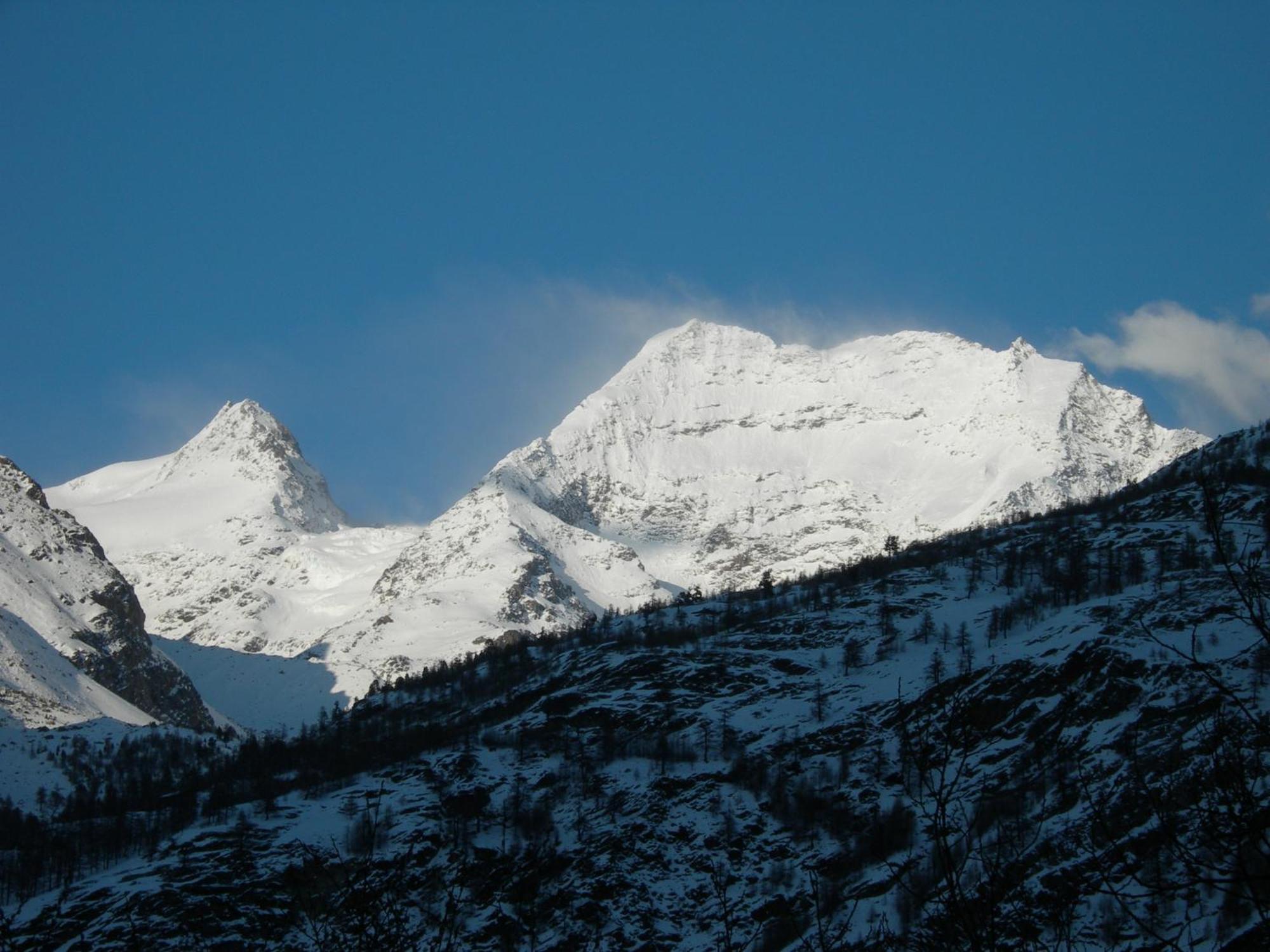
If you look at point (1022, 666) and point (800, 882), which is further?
point (1022, 666)

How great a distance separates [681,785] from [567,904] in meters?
34.5

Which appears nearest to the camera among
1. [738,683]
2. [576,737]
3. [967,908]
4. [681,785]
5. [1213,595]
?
[967,908]

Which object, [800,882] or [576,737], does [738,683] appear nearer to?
[576,737]

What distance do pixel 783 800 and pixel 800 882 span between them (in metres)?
19.9

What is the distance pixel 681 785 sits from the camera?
148500 millimetres

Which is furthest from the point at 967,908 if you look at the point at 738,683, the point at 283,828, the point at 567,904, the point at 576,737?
the point at 738,683

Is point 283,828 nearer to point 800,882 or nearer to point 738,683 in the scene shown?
point 800,882

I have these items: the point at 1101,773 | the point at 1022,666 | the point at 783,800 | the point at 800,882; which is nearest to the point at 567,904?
the point at 800,882

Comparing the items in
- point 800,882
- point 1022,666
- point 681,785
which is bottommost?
point 800,882

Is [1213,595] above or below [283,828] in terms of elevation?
above

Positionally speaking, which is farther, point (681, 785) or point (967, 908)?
point (681, 785)

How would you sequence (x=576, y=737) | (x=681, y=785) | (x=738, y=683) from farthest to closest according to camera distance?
(x=738, y=683) < (x=576, y=737) < (x=681, y=785)

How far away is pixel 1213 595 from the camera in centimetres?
15938

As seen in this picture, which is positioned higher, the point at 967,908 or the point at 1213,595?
the point at 1213,595
